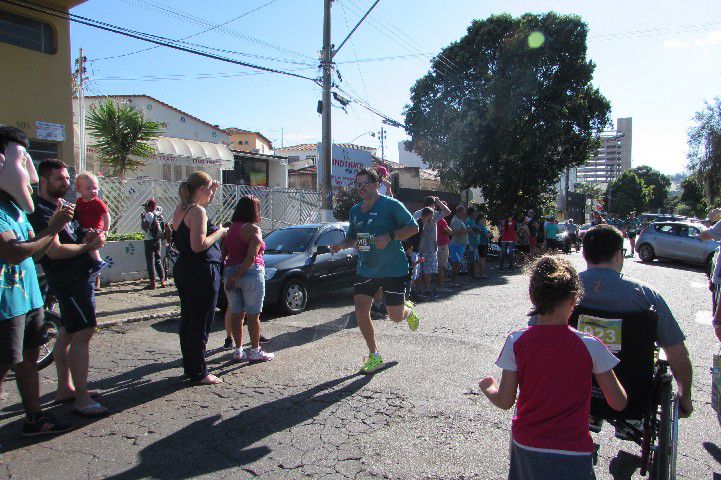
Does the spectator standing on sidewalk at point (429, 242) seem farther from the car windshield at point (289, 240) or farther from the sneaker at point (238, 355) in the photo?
the sneaker at point (238, 355)

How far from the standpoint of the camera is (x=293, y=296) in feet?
27.5

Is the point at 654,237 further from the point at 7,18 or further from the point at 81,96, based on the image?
the point at 81,96

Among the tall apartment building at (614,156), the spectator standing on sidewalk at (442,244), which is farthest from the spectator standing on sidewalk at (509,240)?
the tall apartment building at (614,156)

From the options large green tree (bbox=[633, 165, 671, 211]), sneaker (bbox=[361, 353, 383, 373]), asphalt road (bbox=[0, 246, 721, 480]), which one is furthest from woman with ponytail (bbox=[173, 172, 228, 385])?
large green tree (bbox=[633, 165, 671, 211])

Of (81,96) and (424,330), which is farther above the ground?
(81,96)

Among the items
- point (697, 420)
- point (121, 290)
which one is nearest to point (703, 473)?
point (697, 420)

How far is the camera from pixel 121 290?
10.4 meters

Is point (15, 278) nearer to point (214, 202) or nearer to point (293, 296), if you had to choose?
point (293, 296)

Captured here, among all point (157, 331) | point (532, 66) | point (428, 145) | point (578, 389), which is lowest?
point (157, 331)

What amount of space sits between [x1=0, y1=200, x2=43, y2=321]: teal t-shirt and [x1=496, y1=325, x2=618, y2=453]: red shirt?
2.98 metres

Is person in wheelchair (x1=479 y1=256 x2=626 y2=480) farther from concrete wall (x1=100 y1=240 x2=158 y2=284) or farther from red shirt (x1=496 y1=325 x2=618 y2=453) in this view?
concrete wall (x1=100 y1=240 x2=158 y2=284)

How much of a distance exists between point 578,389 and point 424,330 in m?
5.01

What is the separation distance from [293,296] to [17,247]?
215 inches

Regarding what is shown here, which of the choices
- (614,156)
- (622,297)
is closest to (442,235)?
(622,297)
